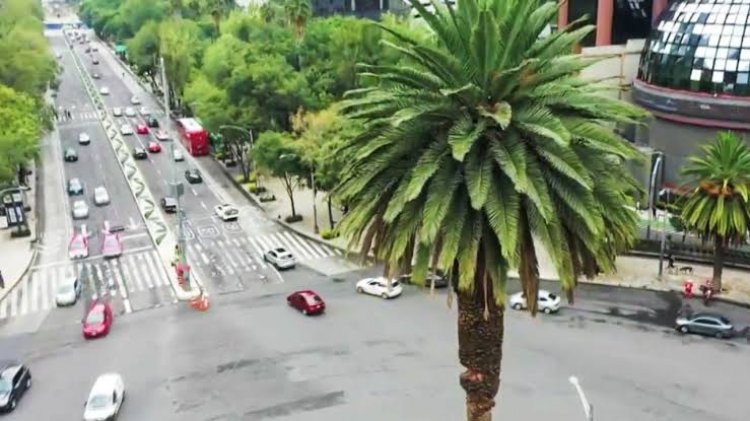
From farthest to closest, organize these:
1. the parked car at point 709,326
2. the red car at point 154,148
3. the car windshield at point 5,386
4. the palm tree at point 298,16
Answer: the palm tree at point 298,16, the red car at point 154,148, the parked car at point 709,326, the car windshield at point 5,386

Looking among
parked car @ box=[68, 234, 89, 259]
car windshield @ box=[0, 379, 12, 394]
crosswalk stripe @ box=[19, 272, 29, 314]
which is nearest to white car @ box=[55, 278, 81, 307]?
crosswalk stripe @ box=[19, 272, 29, 314]

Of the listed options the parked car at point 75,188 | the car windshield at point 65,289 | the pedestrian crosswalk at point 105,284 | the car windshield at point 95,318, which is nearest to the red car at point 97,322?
the car windshield at point 95,318

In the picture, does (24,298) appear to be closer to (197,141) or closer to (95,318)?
(95,318)

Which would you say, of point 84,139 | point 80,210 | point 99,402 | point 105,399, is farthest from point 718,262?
point 84,139

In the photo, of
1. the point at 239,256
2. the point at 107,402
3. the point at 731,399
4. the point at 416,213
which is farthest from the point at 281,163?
the point at 416,213

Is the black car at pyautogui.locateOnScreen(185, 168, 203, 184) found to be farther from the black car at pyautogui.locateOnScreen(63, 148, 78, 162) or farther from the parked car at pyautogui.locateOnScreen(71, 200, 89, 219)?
the black car at pyautogui.locateOnScreen(63, 148, 78, 162)

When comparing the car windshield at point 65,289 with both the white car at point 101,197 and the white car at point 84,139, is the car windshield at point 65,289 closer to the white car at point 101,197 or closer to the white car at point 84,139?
the white car at point 101,197

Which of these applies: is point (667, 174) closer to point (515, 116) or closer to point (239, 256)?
point (239, 256)
